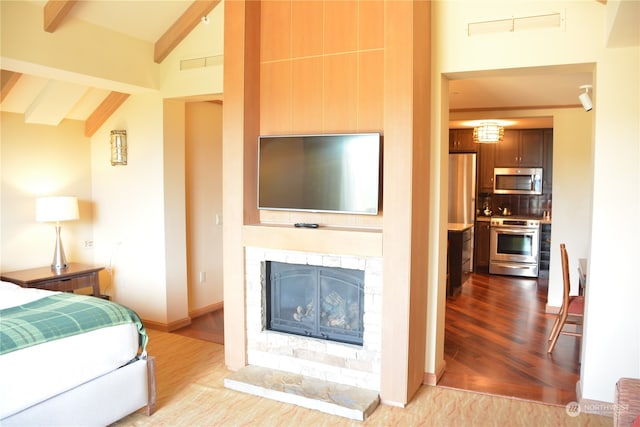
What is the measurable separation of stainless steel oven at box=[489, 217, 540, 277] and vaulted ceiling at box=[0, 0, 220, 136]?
230 inches

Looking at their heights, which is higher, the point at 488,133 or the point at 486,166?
the point at 488,133

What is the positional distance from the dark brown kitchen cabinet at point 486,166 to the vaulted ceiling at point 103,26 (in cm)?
564

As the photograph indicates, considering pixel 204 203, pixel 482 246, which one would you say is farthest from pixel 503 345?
pixel 482 246

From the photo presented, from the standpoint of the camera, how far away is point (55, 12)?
3.89m

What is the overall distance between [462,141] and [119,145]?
574cm

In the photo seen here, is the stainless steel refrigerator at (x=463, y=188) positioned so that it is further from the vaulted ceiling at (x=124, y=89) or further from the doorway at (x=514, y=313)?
the vaulted ceiling at (x=124, y=89)

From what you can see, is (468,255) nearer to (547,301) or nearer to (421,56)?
(547,301)

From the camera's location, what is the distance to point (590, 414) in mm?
3336

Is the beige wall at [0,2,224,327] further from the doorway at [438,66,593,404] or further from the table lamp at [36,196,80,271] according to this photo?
the doorway at [438,66,593,404]

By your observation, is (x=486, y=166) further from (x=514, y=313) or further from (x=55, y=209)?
(x=55, y=209)

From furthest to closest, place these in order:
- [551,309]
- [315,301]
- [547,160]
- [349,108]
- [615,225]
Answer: [547,160]
[551,309]
[315,301]
[349,108]
[615,225]

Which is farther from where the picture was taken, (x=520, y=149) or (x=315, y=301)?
(x=520, y=149)

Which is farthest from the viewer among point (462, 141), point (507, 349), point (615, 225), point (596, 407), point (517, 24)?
point (462, 141)

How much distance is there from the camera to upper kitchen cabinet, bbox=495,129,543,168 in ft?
27.4
